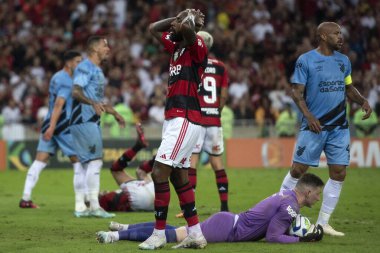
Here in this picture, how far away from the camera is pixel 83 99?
1315 cm

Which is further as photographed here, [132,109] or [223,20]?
[223,20]

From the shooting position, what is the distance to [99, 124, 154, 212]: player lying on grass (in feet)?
45.6

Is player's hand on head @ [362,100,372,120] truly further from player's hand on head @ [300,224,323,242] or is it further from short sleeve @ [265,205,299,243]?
short sleeve @ [265,205,299,243]

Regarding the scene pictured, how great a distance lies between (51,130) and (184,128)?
514 centimetres

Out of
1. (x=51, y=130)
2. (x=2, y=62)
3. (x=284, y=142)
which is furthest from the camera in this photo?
(x=2, y=62)

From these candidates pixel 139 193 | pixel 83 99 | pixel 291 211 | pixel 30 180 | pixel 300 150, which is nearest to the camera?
pixel 291 211

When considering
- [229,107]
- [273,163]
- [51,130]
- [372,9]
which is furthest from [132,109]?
[51,130]

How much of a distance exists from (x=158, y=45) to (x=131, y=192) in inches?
652

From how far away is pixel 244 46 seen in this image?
2955 centimetres

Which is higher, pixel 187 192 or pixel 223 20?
pixel 223 20

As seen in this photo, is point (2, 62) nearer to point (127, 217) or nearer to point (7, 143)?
point (7, 143)

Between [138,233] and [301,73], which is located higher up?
[301,73]

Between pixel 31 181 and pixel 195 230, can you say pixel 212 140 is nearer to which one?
pixel 31 181

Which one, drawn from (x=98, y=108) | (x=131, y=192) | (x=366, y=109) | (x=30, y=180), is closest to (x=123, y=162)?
(x=131, y=192)
